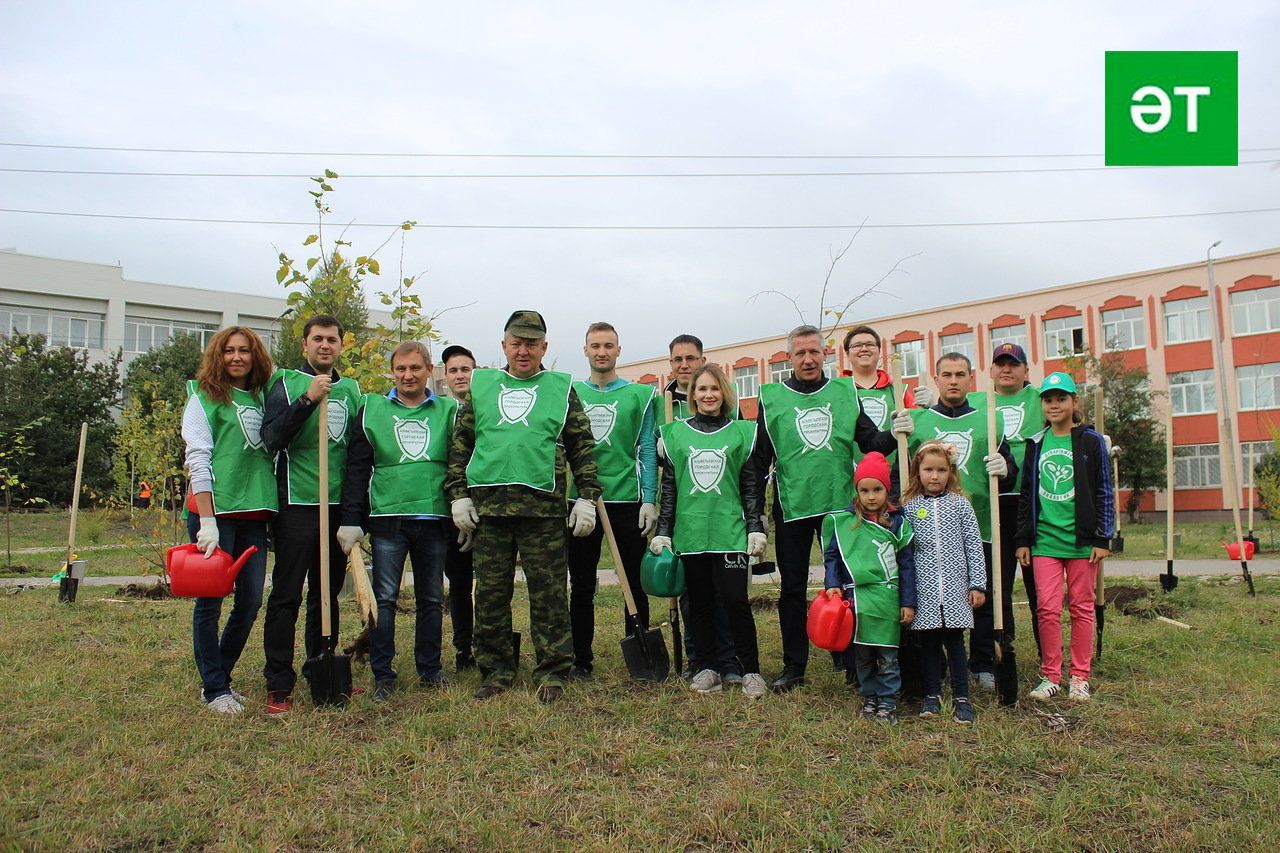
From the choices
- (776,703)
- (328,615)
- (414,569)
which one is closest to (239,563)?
(328,615)

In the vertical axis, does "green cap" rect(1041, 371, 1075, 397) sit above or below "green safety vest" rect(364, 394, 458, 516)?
above

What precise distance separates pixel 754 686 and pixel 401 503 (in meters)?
2.19

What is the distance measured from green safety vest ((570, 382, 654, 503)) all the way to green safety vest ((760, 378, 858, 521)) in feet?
2.78

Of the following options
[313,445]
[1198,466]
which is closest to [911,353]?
[1198,466]

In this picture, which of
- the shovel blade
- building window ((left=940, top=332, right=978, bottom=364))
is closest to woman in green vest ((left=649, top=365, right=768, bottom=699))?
the shovel blade

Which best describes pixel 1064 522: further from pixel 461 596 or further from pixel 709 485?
pixel 461 596

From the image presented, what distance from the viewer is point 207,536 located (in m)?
4.71

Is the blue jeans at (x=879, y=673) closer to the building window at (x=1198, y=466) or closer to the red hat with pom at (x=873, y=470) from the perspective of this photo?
the red hat with pom at (x=873, y=470)

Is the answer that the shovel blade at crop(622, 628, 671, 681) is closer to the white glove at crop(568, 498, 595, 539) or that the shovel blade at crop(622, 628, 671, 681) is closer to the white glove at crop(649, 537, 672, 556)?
the white glove at crop(649, 537, 672, 556)

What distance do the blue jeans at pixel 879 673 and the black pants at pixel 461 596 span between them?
8.09 ft

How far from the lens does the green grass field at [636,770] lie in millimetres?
3291

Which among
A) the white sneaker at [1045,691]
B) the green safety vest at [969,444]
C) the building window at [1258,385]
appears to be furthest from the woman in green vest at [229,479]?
the building window at [1258,385]

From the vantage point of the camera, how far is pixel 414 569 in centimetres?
536

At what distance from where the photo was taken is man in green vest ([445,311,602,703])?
203 inches
